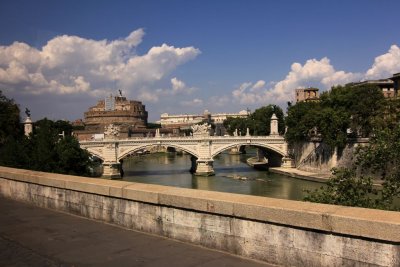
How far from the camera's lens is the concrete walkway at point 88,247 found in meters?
4.72

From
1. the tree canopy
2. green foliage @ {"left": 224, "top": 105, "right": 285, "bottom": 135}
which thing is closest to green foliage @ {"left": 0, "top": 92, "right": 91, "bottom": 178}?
the tree canopy

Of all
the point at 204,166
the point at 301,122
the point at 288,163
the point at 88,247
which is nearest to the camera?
the point at 88,247

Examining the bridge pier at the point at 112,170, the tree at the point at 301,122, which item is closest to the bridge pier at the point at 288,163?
the tree at the point at 301,122

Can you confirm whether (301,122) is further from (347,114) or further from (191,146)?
(191,146)

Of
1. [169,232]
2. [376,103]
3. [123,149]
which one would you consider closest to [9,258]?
[169,232]

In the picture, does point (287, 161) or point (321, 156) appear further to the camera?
point (287, 161)

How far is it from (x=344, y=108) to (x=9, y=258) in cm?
4632

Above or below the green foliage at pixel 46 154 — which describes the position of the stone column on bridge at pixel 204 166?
below

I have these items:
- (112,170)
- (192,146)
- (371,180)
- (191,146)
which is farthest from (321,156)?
(371,180)

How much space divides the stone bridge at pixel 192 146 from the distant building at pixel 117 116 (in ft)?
155

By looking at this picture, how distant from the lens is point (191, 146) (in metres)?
56.8

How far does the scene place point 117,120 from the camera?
118m

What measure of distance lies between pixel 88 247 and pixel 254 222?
6.72 feet

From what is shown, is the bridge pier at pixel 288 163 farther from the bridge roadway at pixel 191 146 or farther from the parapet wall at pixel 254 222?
the parapet wall at pixel 254 222
